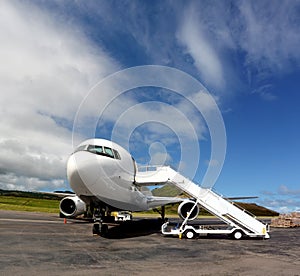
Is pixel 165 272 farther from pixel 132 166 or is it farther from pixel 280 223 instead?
pixel 280 223

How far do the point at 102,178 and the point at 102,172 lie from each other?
28cm

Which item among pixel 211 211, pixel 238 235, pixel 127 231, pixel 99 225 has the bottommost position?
pixel 127 231

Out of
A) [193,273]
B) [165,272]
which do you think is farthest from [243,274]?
[165,272]

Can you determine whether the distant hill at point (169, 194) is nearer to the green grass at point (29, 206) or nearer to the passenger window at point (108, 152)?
the green grass at point (29, 206)

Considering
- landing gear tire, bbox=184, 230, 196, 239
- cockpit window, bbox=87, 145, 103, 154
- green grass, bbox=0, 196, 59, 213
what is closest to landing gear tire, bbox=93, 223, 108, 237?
cockpit window, bbox=87, 145, 103, 154

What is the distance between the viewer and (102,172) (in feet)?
40.5

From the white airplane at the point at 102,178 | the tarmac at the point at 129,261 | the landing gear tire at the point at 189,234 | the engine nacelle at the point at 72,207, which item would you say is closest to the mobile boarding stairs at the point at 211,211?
the landing gear tire at the point at 189,234

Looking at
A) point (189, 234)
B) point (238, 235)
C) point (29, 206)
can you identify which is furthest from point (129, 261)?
point (29, 206)

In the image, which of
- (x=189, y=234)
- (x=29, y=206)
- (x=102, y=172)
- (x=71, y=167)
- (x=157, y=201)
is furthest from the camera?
(x=29, y=206)

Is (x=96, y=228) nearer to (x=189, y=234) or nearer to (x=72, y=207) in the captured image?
(x=189, y=234)

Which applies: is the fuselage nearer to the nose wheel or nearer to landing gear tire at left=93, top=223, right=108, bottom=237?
the nose wheel

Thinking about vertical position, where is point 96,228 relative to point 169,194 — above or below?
below

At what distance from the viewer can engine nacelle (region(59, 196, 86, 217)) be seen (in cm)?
2122

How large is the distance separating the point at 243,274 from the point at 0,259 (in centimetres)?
674
